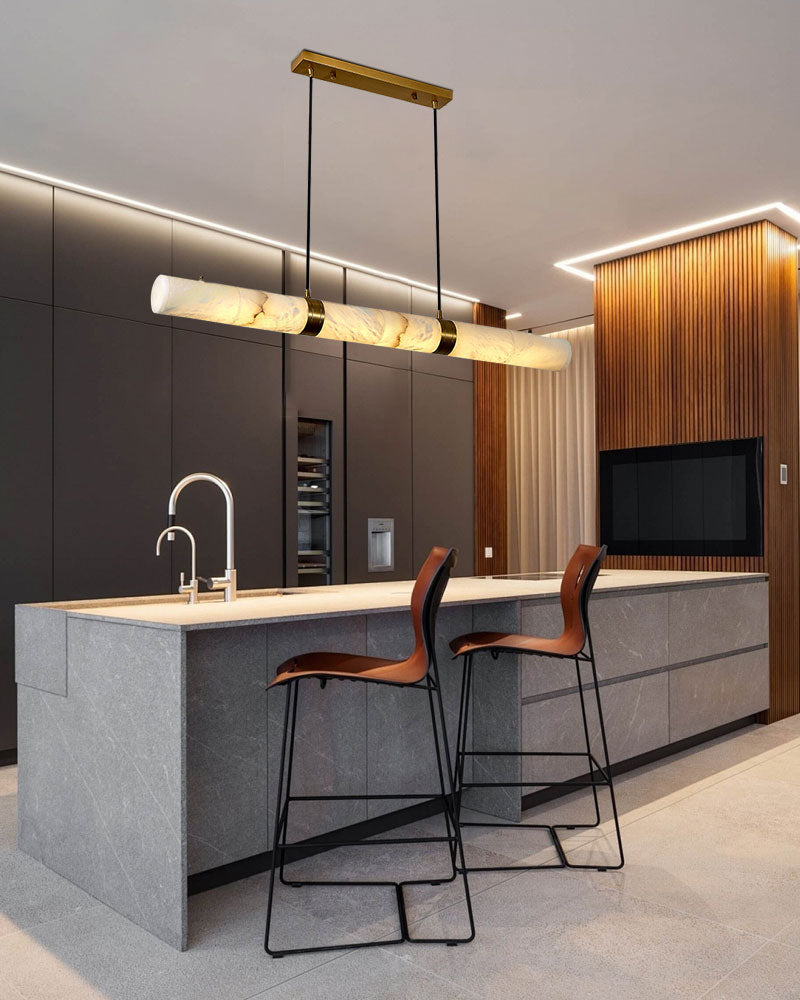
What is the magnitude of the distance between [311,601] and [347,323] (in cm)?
114

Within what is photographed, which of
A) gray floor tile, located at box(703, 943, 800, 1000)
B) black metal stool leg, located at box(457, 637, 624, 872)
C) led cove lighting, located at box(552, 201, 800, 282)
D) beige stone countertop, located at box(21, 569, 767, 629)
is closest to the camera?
gray floor tile, located at box(703, 943, 800, 1000)

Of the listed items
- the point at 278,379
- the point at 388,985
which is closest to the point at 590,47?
the point at 278,379

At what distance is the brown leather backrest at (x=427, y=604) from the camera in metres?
2.34

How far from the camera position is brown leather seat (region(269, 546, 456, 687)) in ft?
7.64

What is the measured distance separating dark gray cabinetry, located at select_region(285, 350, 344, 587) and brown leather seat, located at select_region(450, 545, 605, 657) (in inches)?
102

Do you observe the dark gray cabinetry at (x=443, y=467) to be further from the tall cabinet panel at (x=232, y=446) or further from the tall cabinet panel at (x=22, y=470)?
the tall cabinet panel at (x=22, y=470)

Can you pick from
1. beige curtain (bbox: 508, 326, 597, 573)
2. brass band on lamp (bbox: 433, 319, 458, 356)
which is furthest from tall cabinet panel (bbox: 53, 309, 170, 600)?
beige curtain (bbox: 508, 326, 597, 573)

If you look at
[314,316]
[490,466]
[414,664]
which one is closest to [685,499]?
[490,466]

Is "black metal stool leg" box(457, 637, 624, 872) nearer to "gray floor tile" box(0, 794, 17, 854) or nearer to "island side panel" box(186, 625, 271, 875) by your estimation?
"island side panel" box(186, 625, 271, 875)

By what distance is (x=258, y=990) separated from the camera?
2.04 m

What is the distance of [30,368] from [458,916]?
3.33 metres

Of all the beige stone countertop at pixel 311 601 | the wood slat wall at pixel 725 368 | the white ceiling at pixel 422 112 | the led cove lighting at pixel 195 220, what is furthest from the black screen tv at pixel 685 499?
the led cove lighting at pixel 195 220

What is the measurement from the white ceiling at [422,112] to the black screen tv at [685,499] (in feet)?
4.56

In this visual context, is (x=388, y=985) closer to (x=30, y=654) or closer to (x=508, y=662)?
(x=508, y=662)
